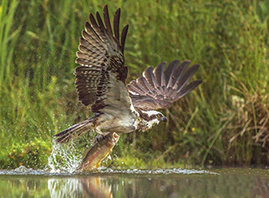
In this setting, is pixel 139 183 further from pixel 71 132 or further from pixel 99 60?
pixel 99 60

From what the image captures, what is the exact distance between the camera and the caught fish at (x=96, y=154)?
24.2ft

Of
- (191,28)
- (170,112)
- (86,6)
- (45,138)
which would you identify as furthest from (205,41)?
(45,138)

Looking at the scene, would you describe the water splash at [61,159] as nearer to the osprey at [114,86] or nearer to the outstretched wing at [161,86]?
the osprey at [114,86]

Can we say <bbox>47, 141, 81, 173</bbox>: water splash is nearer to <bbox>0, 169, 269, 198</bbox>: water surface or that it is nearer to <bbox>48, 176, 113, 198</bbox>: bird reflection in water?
<bbox>0, 169, 269, 198</bbox>: water surface

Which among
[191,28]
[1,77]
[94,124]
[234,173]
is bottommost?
[234,173]

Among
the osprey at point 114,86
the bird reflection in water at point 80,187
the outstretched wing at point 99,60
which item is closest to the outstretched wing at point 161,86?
the osprey at point 114,86

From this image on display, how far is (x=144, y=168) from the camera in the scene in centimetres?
819

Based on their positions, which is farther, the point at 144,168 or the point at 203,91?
the point at 203,91

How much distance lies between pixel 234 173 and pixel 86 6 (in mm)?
3589

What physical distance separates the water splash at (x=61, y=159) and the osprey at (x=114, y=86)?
1.13 feet

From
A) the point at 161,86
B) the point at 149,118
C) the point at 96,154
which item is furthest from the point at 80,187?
the point at 161,86

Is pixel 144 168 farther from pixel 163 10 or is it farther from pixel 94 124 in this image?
pixel 163 10

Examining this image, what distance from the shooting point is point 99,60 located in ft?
22.6

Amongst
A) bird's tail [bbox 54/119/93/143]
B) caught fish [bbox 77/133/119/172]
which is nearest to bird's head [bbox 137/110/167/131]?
caught fish [bbox 77/133/119/172]
